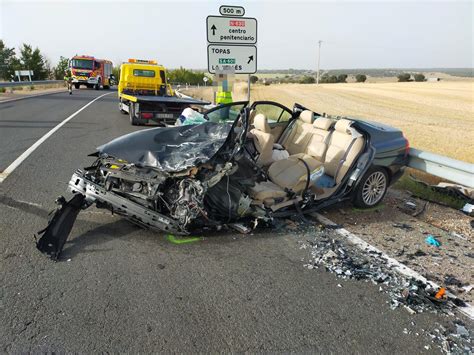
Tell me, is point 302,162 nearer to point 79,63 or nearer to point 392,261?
point 392,261

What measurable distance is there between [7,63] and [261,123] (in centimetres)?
6664

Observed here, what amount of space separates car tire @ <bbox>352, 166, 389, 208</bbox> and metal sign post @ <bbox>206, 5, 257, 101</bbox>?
19.7 feet

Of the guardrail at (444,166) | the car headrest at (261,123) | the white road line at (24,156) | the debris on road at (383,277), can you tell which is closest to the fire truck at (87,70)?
the white road line at (24,156)

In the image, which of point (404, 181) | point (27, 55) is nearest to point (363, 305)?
point (404, 181)

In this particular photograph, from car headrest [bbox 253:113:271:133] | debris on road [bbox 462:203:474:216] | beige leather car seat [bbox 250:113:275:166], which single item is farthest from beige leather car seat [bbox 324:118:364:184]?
debris on road [bbox 462:203:474:216]

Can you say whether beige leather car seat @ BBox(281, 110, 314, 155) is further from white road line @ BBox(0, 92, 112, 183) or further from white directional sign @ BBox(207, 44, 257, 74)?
white directional sign @ BBox(207, 44, 257, 74)

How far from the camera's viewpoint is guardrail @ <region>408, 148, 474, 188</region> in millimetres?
5098

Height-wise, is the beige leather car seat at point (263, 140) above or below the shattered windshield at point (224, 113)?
below

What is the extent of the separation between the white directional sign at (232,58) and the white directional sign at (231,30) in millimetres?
155

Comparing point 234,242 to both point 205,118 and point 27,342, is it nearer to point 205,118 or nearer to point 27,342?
point 27,342

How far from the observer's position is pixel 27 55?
60656mm

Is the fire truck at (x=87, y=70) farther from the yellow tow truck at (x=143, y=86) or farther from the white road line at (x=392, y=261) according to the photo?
the white road line at (x=392, y=261)

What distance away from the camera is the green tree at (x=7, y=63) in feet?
191

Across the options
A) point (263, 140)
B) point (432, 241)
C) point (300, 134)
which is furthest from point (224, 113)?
point (432, 241)
